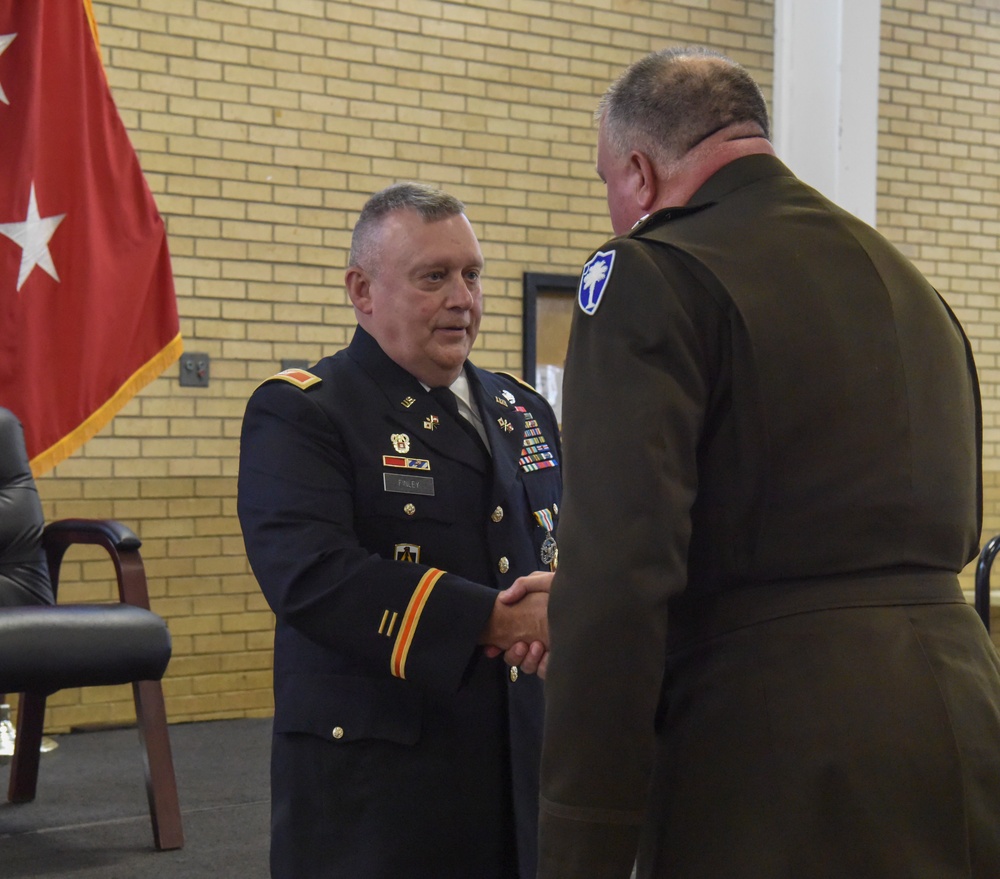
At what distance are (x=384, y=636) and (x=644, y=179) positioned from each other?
29.1 inches

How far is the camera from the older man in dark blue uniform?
67.6 inches

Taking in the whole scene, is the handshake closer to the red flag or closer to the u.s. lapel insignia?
the u.s. lapel insignia

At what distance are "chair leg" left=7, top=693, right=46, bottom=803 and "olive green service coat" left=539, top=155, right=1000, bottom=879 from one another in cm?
291

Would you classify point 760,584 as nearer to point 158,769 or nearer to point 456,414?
point 456,414

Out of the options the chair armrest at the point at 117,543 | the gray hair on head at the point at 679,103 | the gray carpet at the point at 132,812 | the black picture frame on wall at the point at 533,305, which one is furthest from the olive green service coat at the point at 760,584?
the black picture frame on wall at the point at 533,305

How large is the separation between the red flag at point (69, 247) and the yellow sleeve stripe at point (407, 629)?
2.91 metres

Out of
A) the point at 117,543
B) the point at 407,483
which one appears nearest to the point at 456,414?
the point at 407,483

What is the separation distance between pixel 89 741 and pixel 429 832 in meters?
3.19

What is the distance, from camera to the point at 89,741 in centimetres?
458

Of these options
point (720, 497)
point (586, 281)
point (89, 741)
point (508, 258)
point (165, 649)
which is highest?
point (508, 258)

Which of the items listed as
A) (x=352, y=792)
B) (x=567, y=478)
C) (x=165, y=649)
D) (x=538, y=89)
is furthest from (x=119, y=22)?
(x=567, y=478)

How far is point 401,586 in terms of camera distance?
1719mm

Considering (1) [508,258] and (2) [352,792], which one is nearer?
(2) [352,792]

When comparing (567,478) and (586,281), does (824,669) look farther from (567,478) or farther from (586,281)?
(586,281)
